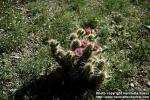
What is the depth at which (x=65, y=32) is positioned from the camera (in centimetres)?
1012

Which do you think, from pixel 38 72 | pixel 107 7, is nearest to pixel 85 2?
pixel 107 7

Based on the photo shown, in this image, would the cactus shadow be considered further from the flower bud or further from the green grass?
the flower bud

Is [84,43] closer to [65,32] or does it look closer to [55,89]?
[55,89]

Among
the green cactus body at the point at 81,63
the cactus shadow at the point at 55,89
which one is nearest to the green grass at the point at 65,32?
the cactus shadow at the point at 55,89

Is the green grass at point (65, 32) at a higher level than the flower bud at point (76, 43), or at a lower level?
lower

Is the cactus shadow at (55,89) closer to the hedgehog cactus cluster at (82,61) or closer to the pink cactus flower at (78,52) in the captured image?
the hedgehog cactus cluster at (82,61)

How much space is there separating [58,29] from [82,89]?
2504mm

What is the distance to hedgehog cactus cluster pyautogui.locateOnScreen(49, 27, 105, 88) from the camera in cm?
785

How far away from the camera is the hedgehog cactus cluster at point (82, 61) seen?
7852 mm

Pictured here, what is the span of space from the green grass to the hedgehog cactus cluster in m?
0.67

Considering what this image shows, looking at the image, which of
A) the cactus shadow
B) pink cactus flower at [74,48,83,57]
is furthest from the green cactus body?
the cactus shadow

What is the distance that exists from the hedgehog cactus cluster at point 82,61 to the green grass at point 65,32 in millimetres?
674

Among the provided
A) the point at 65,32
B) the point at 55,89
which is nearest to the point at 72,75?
the point at 55,89

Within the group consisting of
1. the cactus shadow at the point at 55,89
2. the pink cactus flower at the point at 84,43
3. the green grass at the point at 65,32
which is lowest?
the cactus shadow at the point at 55,89
